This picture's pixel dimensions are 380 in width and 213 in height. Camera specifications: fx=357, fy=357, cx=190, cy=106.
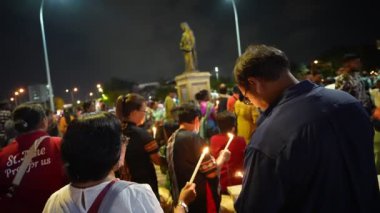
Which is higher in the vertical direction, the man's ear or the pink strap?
the man's ear

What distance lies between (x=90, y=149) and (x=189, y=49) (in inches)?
682

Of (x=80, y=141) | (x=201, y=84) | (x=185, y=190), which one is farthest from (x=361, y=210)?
(x=201, y=84)

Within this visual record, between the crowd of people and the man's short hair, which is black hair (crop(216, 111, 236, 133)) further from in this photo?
the man's short hair

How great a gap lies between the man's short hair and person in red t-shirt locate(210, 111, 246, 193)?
2784 millimetres

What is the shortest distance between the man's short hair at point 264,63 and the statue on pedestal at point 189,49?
55.2 feet

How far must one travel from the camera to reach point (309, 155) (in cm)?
182

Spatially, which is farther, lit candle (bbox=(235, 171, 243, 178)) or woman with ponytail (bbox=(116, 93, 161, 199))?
lit candle (bbox=(235, 171, 243, 178))

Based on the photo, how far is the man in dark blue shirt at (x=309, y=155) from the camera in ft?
5.97

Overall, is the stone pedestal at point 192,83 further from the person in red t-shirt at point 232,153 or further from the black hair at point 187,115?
the black hair at point 187,115

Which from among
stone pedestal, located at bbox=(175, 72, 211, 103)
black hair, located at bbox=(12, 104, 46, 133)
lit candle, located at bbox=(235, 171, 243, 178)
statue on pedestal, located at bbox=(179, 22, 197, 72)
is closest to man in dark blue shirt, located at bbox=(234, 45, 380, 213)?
black hair, located at bbox=(12, 104, 46, 133)

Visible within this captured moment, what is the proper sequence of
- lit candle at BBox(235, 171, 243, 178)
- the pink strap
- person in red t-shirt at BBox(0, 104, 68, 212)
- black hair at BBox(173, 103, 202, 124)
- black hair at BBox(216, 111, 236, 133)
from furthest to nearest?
black hair at BBox(216, 111, 236, 133) → lit candle at BBox(235, 171, 243, 178) → black hair at BBox(173, 103, 202, 124) → person in red t-shirt at BBox(0, 104, 68, 212) → the pink strap

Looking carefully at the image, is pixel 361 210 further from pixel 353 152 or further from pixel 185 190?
pixel 185 190

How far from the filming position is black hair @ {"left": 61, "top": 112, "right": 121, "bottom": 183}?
6.24ft

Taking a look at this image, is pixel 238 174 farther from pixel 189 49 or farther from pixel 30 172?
pixel 189 49
